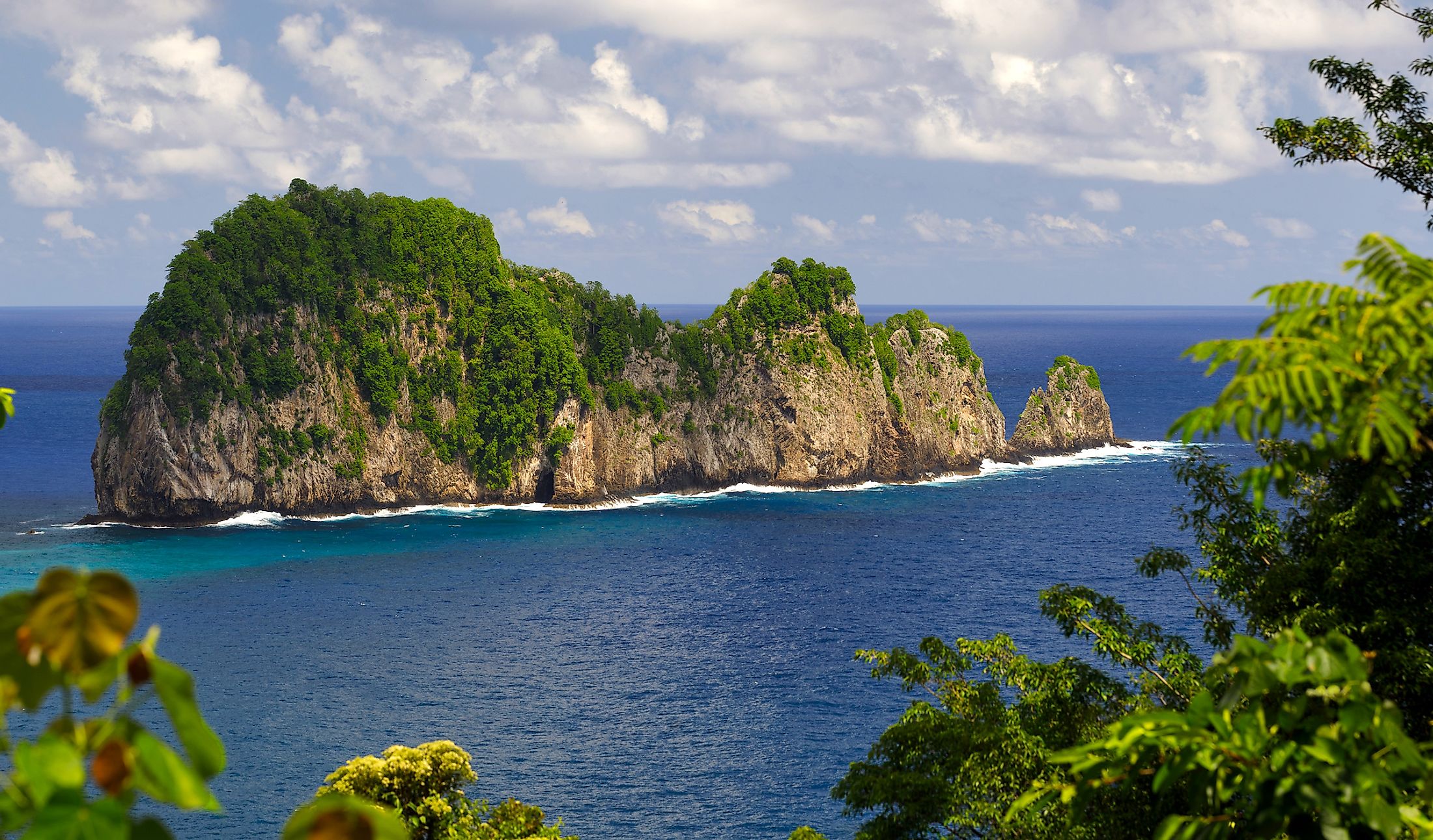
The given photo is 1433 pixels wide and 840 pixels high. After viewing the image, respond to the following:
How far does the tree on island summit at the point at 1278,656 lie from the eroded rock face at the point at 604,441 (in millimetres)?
88929

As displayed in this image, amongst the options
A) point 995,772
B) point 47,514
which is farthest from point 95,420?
point 995,772

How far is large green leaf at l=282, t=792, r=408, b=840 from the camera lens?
296 cm

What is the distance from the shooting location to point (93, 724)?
325 centimetres

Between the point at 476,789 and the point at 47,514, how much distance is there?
7815 cm

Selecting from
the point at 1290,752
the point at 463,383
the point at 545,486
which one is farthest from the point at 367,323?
the point at 1290,752

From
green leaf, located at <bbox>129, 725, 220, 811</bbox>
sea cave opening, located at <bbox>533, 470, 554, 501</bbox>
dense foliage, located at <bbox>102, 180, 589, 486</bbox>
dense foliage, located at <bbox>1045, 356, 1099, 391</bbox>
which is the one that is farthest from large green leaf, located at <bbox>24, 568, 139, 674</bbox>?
dense foliage, located at <bbox>1045, 356, 1099, 391</bbox>

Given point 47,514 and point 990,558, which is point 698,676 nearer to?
point 990,558

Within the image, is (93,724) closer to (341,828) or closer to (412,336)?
(341,828)

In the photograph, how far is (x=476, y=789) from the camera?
48.6 meters

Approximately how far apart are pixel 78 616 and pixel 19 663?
25 centimetres

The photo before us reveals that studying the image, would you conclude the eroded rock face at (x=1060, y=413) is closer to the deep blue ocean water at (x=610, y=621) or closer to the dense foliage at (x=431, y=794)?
the deep blue ocean water at (x=610, y=621)

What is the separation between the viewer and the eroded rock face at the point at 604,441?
334 ft

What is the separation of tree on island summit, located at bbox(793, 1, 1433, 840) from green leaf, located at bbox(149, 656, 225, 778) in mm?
3815

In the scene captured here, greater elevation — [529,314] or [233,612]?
[529,314]
